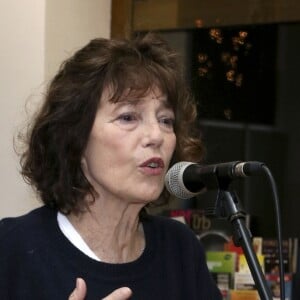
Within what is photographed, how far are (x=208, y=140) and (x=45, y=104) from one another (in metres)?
1.73

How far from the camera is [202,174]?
149cm

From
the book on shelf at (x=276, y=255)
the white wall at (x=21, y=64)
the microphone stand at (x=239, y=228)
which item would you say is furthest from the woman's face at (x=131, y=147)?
the book on shelf at (x=276, y=255)

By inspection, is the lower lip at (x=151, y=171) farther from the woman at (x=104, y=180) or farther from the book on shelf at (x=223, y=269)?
the book on shelf at (x=223, y=269)

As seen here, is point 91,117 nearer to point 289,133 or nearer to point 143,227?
point 143,227

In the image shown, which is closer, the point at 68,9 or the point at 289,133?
the point at 68,9

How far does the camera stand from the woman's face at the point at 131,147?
1.74m

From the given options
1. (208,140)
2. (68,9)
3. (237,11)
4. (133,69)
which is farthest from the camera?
(208,140)

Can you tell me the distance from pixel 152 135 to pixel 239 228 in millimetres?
421

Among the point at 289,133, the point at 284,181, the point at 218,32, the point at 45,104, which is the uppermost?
the point at 218,32

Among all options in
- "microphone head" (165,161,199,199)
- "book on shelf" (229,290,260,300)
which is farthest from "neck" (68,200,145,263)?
"book on shelf" (229,290,260,300)

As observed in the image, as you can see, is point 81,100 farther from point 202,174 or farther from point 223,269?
point 223,269

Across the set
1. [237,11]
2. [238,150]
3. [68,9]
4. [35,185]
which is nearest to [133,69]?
[35,185]

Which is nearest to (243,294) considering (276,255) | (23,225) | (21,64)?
(276,255)

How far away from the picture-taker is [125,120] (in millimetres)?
1790
